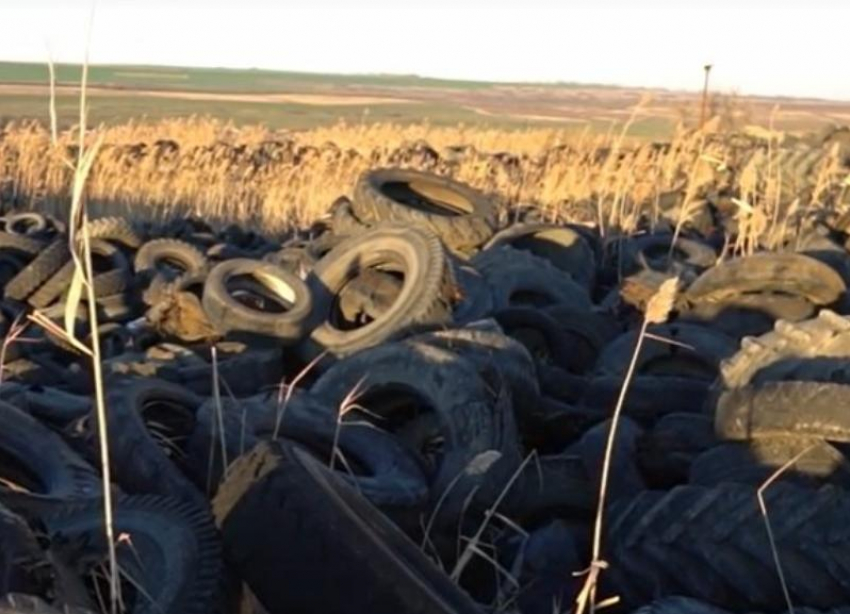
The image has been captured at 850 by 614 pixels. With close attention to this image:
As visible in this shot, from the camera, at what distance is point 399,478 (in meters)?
4.31

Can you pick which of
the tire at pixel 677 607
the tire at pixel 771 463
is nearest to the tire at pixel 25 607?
the tire at pixel 677 607

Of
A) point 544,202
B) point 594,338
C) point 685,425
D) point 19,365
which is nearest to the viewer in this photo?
point 685,425

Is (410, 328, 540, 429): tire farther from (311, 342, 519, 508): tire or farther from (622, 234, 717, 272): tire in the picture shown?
(622, 234, 717, 272): tire

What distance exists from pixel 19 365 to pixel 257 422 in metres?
1.66

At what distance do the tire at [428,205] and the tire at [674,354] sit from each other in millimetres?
Answer: 2078

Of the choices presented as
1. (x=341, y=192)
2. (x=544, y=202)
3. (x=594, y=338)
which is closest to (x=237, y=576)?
(x=594, y=338)

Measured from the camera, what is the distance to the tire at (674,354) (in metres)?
6.22

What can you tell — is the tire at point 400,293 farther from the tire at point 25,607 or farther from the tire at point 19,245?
the tire at point 25,607

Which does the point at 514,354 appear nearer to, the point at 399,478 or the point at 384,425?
the point at 384,425

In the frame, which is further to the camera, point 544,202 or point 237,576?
point 544,202

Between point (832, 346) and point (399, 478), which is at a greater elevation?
point (832, 346)

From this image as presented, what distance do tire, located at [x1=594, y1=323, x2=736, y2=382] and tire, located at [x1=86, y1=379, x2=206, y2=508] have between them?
2.15 meters

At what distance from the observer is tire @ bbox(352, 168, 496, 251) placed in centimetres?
880

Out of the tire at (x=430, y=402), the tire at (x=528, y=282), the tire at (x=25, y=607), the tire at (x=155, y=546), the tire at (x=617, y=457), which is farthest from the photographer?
the tire at (x=528, y=282)
